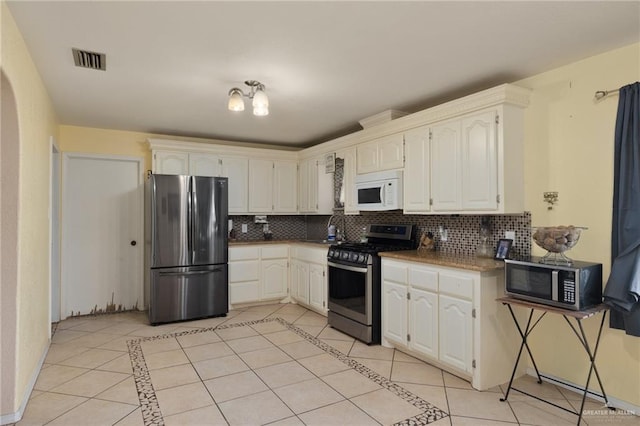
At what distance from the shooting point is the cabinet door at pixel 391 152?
3650mm

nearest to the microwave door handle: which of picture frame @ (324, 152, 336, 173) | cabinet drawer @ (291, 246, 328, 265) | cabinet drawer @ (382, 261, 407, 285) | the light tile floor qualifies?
the light tile floor

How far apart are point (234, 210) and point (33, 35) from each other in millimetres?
3139

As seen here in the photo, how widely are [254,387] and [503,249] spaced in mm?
2225

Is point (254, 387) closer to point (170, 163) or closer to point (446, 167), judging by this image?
point (446, 167)

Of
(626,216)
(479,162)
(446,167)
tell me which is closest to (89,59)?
(446,167)

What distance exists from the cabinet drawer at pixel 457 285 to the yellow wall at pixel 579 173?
67 cm

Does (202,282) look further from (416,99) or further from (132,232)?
(416,99)

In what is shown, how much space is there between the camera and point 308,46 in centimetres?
242

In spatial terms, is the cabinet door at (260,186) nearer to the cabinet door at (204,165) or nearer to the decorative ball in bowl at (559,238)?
the cabinet door at (204,165)

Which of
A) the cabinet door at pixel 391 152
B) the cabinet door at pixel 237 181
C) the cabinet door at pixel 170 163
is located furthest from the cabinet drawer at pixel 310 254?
the cabinet door at pixel 170 163

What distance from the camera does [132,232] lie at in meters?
4.91

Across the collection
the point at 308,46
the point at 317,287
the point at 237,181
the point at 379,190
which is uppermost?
the point at 308,46

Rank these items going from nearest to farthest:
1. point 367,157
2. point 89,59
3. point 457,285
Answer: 1. point 89,59
2. point 457,285
3. point 367,157

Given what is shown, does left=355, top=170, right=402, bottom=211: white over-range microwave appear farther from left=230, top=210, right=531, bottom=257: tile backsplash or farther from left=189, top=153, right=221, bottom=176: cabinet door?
left=189, top=153, right=221, bottom=176: cabinet door
